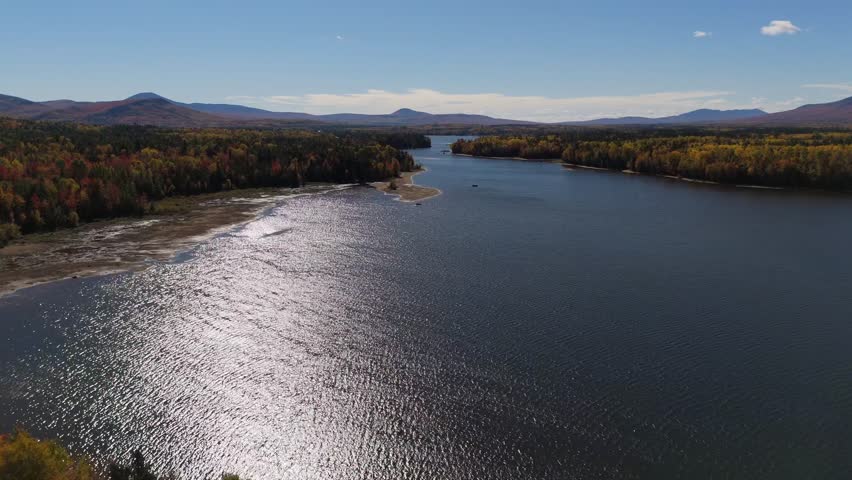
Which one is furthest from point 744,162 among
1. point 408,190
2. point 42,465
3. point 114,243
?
point 42,465

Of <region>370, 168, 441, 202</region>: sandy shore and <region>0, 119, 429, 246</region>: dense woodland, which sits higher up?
<region>0, 119, 429, 246</region>: dense woodland

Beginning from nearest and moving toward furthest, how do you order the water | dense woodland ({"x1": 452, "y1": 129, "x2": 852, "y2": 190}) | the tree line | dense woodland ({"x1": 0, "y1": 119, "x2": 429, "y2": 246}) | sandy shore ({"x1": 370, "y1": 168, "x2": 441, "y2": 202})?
the tree line → the water → dense woodland ({"x1": 0, "y1": 119, "x2": 429, "y2": 246}) → sandy shore ({"x1": 370, "y1": 168, "x2": 441, "y2": 202}) → dense woodland ({"x1": 452, "y1": 129, "x2": 852, "y2": 190})

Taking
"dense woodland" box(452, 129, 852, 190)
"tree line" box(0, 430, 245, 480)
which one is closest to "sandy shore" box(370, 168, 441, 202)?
"dense woodland" box(452, 129, 852, 190)

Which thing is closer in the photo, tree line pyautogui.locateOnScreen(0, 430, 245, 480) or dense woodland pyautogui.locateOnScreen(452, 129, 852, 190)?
tree line pyautogui.locateOnScreen(0, 430, 245, 480)

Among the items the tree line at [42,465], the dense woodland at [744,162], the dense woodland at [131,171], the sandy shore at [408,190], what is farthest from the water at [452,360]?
the dense woodland at [744,162]

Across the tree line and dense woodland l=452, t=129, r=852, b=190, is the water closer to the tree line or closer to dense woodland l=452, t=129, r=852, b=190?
the tree line

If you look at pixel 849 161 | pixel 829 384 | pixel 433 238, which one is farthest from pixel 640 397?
pixel 849 161
